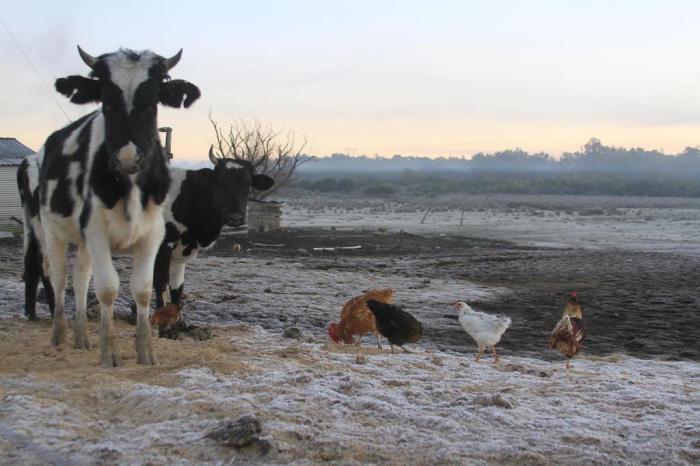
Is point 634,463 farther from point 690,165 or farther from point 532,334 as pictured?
point 690,165

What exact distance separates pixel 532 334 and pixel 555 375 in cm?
358

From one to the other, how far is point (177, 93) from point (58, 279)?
2.51 metres

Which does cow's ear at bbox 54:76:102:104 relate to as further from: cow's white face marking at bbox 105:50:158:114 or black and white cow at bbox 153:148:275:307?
black and white cow at bbox 153:148:275:307

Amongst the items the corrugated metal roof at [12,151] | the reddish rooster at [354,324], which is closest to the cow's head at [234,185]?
the reddish rooster at [354,324]

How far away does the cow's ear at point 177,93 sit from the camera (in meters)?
7.26

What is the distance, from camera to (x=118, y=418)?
17.7 feet

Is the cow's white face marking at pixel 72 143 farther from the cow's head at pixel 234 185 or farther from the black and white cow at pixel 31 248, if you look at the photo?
the cow's head at pixel 234 185

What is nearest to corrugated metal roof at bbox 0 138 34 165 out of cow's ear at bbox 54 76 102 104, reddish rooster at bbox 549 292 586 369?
cow's ear at bbox 54 76 102 104

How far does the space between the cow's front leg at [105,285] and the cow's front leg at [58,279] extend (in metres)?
1.21

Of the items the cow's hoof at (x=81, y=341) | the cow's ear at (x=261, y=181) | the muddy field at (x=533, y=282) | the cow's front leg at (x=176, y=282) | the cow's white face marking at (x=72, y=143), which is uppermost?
the cow's white face marking at (x=72, y=143)

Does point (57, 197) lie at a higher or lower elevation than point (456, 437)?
higher

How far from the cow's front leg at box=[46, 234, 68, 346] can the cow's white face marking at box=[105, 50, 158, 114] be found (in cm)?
202

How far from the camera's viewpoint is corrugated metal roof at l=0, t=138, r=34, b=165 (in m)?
29.9

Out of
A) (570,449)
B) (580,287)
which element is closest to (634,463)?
(570,449)
